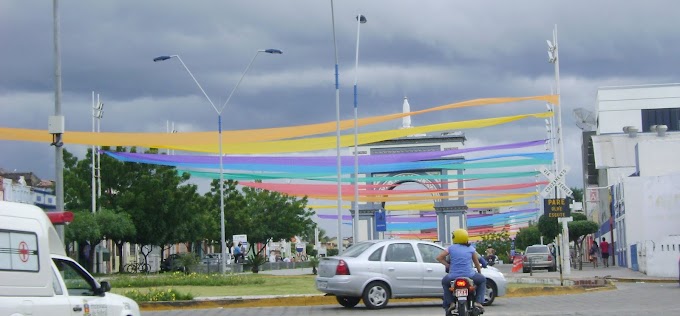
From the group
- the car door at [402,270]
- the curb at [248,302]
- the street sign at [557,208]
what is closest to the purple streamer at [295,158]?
the street sign at [557,208]

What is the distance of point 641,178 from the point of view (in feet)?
147

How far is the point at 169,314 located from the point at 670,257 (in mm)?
21855

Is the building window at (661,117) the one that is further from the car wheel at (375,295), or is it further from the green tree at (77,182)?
the car wheel at (375,295)

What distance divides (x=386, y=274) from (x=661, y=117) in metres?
54.3

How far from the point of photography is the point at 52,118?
2158cm

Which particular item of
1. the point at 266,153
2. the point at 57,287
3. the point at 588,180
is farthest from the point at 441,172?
the point at 57,287

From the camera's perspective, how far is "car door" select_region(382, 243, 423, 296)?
21312mm

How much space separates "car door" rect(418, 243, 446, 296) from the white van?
9.84 meters

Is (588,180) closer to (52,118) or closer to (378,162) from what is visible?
(378,162)

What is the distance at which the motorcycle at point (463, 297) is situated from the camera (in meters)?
14.4

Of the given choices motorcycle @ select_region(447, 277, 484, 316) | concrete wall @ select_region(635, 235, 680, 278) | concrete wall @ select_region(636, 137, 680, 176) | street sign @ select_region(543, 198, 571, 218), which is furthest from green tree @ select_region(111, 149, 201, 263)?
motorcycle @ select_region(447, 277, 484, 316)

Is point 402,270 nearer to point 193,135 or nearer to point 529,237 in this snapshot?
point 193,135

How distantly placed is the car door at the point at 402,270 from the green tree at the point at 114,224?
Result: 29291 millimetres

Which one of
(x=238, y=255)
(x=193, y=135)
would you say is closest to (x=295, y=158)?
(x=193, y=135)
